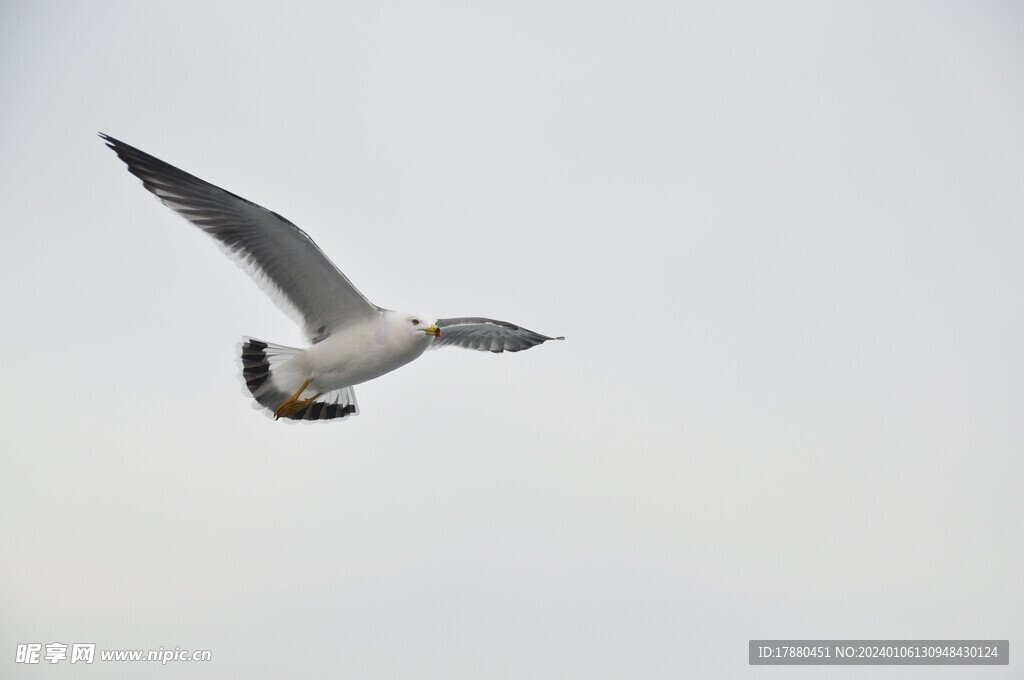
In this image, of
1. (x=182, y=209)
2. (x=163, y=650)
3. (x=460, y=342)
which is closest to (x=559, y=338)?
(x=460, y=342)

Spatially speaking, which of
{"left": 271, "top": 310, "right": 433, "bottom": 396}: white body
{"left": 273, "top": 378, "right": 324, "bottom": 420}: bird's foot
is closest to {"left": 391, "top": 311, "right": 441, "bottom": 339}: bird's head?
{"left": 271, "top": 310, "right": 433, "bottom": 396}: white body

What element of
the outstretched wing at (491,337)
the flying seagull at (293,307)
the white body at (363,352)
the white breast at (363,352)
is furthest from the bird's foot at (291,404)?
the outstretched wing at (491,337)

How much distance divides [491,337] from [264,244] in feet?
9.34

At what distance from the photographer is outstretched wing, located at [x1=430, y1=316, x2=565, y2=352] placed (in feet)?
38.7

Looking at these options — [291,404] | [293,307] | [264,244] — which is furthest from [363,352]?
[264,244]

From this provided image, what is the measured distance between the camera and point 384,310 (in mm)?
10289

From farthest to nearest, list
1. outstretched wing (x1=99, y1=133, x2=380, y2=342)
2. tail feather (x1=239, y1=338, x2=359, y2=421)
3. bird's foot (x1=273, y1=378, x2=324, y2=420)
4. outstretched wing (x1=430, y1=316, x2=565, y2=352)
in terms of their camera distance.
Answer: outstretched wing (x1=430, y1=316, x2=565, y2=352), bird's foot (x1=273, y1=378, x2=324, y2=420), tail feather (x1=239, y1=338, x2=359, y2=421), outstretched wing (x1=99, y1=133, x2=380, y2=342)

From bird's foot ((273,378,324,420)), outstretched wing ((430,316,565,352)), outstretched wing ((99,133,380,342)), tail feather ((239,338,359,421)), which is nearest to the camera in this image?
outstretched wing ((99,133,380,342))

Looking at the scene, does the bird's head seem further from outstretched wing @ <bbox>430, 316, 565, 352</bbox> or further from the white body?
outstretched wing @ <bbox>430, 316, 565, 352</bbox>

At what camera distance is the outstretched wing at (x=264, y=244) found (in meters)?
Result: 9.74

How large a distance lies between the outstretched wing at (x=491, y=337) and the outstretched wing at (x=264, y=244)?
157 centimetres

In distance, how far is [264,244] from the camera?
1001 centimetres

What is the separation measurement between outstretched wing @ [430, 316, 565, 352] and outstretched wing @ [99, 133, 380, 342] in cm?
157

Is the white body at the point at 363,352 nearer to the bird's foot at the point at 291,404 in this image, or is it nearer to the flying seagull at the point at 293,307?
the flying seagull at the point at 293,307
